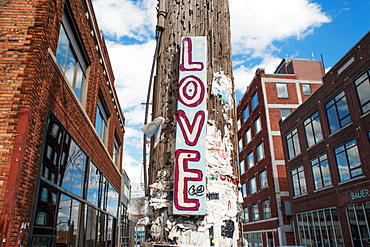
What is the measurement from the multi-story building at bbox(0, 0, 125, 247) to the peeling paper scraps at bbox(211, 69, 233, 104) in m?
5.08

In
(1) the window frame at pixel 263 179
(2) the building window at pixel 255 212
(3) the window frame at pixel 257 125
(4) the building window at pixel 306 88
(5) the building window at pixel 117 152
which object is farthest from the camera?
(4) the building window at pixel 306 88

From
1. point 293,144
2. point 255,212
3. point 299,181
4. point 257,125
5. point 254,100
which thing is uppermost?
point 254,100

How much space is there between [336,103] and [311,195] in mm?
7289

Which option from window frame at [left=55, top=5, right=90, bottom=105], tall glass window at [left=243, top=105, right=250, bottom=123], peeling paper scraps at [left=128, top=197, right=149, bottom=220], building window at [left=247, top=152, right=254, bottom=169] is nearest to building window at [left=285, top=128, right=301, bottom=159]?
building window at [left=247, top=152, right=254, bottom=169]

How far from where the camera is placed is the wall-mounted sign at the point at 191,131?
A: 5.61ft

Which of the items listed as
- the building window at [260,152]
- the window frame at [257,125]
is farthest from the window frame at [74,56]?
the window frame at [257,125]

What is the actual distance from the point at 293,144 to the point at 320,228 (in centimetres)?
735

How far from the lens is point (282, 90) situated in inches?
1299

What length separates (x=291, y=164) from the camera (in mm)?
25516

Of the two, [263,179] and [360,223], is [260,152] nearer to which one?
[263,179]

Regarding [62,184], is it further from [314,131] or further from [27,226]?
[314,131]

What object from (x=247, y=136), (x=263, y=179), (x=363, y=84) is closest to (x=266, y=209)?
(x=263, y=179)

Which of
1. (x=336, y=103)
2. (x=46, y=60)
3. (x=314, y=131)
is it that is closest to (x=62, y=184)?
(x=46, y=60)

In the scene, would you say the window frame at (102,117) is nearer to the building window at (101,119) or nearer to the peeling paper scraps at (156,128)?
the building window at (101,119)
